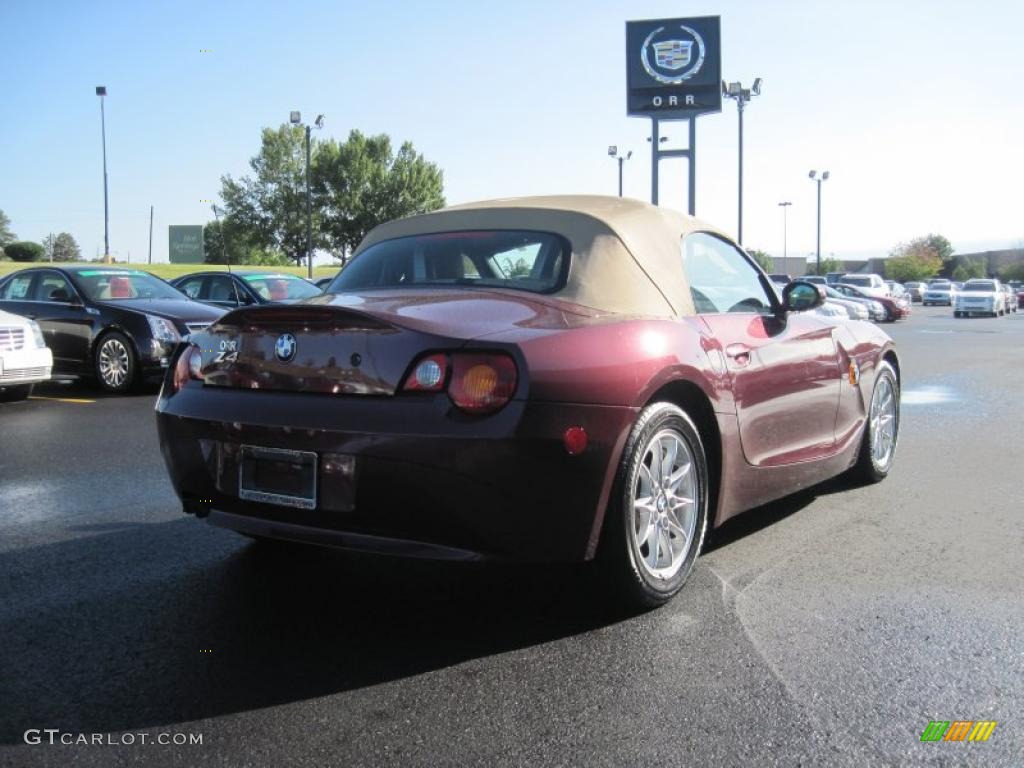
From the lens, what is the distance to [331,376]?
3.27 meters

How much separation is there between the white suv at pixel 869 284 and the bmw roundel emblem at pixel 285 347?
1413 inches

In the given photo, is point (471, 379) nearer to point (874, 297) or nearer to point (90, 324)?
point (90, 324)

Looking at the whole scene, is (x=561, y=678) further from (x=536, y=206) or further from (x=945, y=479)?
(x=945, y=479)

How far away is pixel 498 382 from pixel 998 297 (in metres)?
45.0

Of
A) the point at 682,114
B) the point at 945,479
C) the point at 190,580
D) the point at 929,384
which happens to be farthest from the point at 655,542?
the point at 682,114

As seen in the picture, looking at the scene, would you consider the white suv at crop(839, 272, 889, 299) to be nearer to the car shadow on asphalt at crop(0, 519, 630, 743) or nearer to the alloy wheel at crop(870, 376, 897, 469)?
the alloy wheel at crop(870, 376, 897, 469)

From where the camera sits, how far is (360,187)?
78750 millimetres

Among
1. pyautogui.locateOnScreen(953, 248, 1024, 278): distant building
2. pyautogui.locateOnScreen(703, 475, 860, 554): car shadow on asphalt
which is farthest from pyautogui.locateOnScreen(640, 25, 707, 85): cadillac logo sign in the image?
pyautogui.locateOnScreen(953, 248, 1024, 278): distant building

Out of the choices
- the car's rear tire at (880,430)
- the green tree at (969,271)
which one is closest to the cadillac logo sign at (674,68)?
the car's rear tire at (880,430)

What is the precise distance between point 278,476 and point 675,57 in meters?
34.5

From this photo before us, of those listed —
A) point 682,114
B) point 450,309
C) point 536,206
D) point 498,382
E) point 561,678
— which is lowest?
point 561,678

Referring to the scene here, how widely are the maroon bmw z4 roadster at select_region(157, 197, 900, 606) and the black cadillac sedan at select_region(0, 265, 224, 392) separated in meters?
7.24

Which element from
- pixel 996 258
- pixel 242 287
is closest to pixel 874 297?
pixel 242 287

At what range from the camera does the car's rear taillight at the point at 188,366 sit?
3.70 metres
